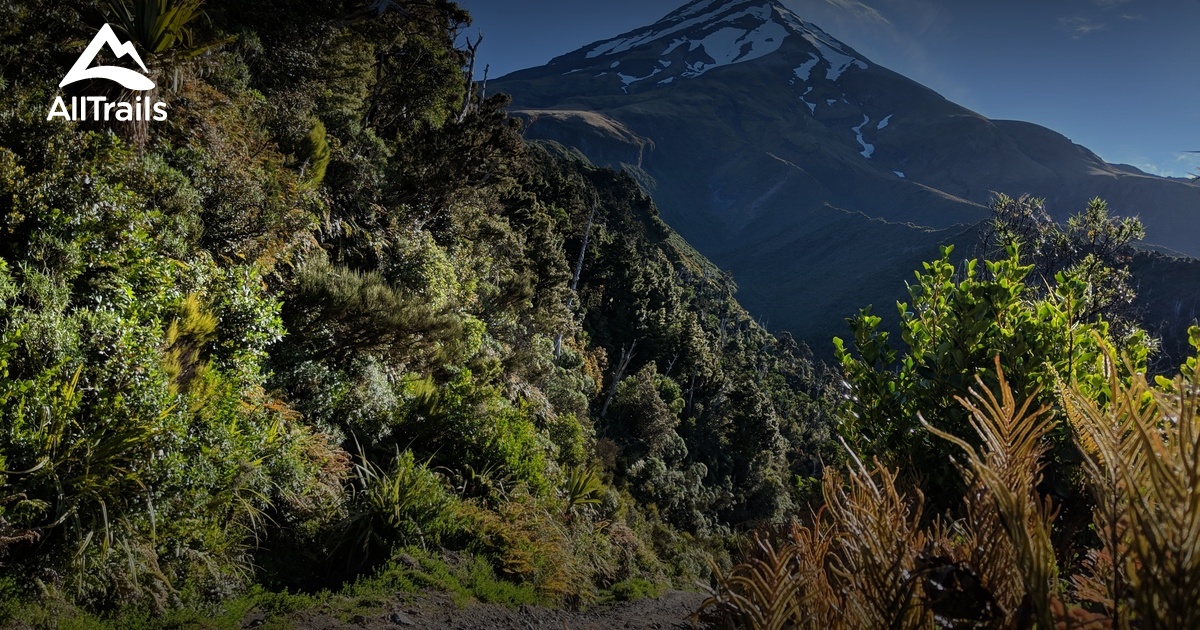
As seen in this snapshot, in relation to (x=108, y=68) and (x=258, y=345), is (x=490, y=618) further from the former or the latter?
(x=108, y=68)

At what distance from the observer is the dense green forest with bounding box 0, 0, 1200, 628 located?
1102 mm

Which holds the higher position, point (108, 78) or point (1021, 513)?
point (108, 78)

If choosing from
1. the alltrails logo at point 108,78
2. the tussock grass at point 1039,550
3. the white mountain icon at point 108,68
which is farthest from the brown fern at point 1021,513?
the white mountain icon at point 108,68

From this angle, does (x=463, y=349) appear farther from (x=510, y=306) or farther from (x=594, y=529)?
(x=510, y=306)

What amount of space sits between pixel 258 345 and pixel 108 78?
10.5ft

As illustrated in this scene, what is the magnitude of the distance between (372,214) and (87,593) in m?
8.05

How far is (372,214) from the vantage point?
10438 mm

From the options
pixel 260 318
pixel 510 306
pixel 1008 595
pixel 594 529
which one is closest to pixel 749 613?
pixel 1008 595

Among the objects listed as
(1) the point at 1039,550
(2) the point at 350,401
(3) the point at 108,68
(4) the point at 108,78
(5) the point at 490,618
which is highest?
(3) the point at 108,68

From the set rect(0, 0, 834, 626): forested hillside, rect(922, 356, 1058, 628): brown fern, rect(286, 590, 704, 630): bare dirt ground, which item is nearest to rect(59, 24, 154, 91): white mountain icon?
rect(0, 0, 834, 626): forested hillside

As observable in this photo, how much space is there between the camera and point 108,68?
18.1 ft

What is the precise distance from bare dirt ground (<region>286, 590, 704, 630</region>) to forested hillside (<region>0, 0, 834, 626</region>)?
0.29 m

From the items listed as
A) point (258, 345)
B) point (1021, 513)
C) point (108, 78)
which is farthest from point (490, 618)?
→ point (108, 78)

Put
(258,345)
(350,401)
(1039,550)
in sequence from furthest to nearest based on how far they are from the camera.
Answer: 1. (350,401)
2. (258,345)
3. (1039,550)
